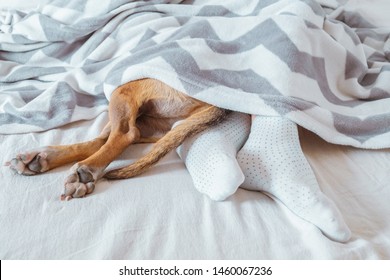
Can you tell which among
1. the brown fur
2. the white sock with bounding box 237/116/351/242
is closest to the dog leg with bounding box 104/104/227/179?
the brown fur

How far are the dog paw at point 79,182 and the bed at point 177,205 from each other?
2 cm

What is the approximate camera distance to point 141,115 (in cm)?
128

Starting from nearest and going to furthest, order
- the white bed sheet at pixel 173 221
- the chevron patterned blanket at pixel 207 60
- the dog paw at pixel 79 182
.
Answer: the white bed sheet at pixel 173 221
the dog paw at pixel 79 182
the chevron patterned blanket at pixel 207 60

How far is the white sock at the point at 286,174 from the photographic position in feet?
2.85

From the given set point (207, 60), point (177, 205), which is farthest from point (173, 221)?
point (207, 60)

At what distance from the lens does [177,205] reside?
914 mm

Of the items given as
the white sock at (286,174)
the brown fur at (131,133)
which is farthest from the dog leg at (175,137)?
the white sock at (286,174)

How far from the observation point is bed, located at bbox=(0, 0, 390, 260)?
2.65 feet

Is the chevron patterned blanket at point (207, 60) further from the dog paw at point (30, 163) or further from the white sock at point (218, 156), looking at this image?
the dog paw at point (30, 163)

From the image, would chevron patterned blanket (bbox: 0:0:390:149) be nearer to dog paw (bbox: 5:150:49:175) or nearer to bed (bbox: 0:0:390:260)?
bed (bbox: 0:0:390:260)

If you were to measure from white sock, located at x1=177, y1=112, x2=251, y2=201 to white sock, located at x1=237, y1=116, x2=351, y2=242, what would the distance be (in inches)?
1.7

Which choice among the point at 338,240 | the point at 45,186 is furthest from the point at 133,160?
the point at 338,240

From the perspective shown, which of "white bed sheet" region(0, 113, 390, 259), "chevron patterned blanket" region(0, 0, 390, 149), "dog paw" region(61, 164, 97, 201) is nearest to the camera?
"white bed sheet" region(0, 113, 390, 259)
